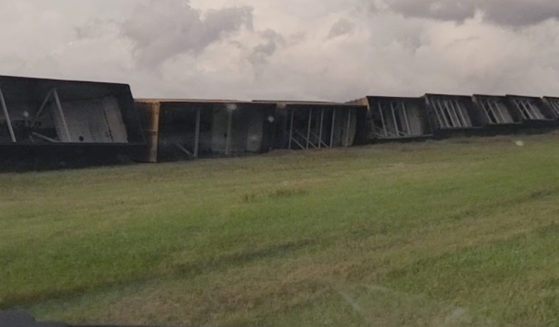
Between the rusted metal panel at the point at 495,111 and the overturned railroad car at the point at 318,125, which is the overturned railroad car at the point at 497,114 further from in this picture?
the overturned railroad car at the point at 318,125

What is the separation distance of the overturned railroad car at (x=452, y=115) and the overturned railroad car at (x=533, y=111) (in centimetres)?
380

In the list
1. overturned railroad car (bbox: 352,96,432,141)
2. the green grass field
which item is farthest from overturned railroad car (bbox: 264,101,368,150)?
the green grass field

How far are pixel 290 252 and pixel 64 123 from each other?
44.5 feet

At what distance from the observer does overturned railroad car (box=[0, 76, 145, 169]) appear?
1847cm

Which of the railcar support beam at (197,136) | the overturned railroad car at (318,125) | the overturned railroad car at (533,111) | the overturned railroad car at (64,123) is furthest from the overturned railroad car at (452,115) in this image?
the overturned railroad car at (64,123)

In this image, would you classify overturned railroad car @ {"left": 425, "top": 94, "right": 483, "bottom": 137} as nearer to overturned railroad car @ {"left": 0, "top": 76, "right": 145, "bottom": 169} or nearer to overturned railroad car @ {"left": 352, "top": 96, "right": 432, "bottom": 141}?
overturned railroad car @ {"left": 352, "top": 96, "right": 432, "bottom": 141}

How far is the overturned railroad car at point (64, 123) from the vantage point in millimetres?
18469

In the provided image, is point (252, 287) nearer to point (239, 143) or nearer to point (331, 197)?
point (331, 197)

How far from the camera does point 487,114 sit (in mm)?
37094

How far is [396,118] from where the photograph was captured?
3191 centimetres

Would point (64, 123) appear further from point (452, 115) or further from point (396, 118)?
point (452, 115)

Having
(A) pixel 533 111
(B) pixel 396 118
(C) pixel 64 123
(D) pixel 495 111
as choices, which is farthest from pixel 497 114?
(C) pixel 64 123

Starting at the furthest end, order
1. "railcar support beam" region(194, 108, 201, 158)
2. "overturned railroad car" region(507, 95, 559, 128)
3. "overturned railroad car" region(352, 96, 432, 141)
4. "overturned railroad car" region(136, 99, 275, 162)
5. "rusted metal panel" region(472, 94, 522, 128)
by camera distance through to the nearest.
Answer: "overturned railroad car" region(507, 95, 559, 128), "rusted metal panel" region(472, 94, 522, 128), "overturned railroad car" region(352, 96, 432, 141), "railcar support beam" region(194, 108, 201, 158), "overturned railroad car" region(136, 99, 275, 162)

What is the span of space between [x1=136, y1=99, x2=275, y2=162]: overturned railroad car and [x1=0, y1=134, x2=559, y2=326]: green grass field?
731cm
